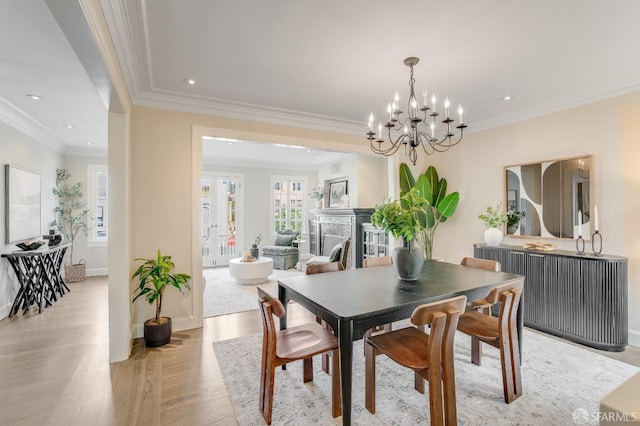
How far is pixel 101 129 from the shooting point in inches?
193

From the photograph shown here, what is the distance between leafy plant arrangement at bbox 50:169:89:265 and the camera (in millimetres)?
5824

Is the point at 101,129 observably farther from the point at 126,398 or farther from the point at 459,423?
the point at 459,423

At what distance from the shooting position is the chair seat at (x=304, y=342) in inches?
76.4

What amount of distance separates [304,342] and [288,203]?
6606 millimetres

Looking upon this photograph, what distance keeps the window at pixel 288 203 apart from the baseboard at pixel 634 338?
264 inches

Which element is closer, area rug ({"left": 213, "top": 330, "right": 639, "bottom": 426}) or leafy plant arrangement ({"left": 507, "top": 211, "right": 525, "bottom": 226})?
area rug ({"left": 213, "top": 330, "right": 639, "bottom": 426})

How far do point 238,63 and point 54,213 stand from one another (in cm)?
546

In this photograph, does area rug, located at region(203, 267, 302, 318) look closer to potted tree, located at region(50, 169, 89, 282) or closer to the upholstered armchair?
the upholstered armchair

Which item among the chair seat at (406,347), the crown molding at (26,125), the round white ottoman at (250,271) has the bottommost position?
the round white ottoman at (250,271)

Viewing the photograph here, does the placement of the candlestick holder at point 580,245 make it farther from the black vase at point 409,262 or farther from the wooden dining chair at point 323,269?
the wooden dining chair at point 323,269

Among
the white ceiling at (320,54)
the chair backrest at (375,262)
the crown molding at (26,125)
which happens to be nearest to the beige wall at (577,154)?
the white ceiling at (320,54)

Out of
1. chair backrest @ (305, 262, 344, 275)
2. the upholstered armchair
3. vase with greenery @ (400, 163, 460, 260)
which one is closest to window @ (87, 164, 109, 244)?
the upholstered armchair

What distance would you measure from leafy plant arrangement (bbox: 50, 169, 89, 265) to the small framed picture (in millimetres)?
5196

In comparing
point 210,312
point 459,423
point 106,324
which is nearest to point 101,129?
point 106,324
